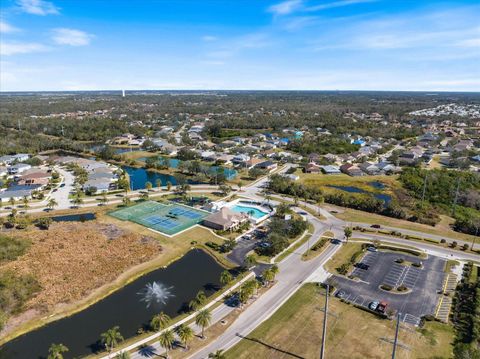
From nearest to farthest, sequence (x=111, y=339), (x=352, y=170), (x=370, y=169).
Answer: (x=111, y=339) < (x=352, y=170) < (x=370, y=169)

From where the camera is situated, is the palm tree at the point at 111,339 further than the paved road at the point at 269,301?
No

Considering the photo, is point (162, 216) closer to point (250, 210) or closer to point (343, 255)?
point (250, 210)

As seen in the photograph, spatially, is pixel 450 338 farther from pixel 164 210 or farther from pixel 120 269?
pixel 164 210

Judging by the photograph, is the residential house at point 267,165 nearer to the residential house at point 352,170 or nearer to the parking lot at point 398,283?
Answer: the residential house at point 352,170

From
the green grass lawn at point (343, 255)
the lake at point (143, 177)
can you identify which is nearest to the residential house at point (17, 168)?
the lake at point (143, 177)

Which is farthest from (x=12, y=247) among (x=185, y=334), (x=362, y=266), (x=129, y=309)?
(x=362, y=266)

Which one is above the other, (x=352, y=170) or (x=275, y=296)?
(x=352, y=170)

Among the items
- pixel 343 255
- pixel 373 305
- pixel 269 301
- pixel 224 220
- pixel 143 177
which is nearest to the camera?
pixel 373 305
